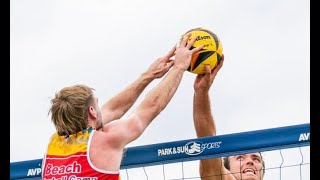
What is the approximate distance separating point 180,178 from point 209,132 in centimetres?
56

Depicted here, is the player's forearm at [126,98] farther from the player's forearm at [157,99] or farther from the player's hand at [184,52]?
the player's forearm at [157,99]

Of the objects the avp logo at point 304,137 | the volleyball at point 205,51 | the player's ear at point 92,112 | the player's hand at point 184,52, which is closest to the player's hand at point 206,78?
the volleyball at point 205,51

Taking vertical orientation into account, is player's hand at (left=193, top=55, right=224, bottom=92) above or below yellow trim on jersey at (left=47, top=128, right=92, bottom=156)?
above

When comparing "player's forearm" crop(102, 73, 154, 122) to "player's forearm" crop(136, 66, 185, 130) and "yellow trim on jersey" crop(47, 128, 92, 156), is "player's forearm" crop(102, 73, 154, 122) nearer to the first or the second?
"player's forearm" crop(136, 66, 185, 130)

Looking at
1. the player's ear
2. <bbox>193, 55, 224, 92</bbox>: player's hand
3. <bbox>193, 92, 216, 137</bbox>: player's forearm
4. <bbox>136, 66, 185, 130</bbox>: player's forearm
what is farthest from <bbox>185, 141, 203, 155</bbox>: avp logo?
the player's ear

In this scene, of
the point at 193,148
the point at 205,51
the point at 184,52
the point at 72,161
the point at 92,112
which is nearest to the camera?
the point at 72,161

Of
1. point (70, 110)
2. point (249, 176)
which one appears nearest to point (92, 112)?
point (70, 110)

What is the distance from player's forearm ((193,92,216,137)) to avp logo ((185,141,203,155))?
34 cm

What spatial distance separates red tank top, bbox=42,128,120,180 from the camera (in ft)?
22.4

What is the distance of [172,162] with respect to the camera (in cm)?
884

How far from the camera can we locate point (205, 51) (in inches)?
332

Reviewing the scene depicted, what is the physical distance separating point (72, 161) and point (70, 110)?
0.40 metres

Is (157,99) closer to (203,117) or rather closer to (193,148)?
(193,148)
